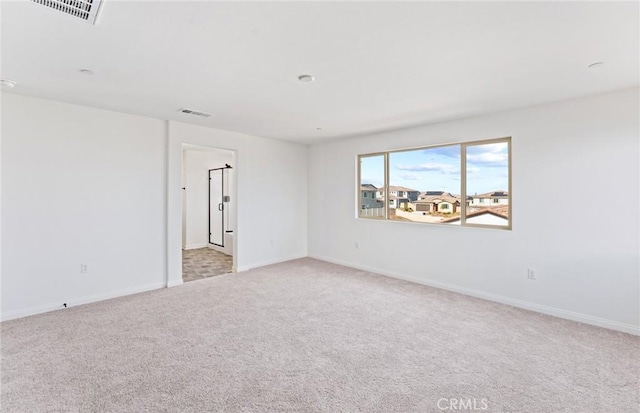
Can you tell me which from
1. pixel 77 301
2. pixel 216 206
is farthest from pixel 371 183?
pixel 77 301

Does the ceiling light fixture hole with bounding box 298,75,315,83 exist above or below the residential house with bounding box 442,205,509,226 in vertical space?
above

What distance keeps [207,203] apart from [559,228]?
7157mm

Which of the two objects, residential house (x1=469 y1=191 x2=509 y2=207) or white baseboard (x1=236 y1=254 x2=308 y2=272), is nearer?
residential house (x1=469 y1=191 x2=509 y2=207)

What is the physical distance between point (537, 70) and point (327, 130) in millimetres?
2936

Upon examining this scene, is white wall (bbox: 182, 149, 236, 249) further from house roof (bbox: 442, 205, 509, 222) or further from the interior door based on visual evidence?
house roof (bbox: 442, 205, 509, 222)

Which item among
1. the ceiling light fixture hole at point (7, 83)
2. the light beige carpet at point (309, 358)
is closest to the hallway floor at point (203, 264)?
the light beige carpet at point (309, 358)

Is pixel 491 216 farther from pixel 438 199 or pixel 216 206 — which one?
pixel 216 206

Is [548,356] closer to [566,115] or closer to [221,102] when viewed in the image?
[566,115]

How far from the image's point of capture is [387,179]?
5137 millimetres

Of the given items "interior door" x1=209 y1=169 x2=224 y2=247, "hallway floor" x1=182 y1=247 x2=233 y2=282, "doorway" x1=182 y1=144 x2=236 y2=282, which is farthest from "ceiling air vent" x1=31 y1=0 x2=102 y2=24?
"interior door" x1=209 y1=169 x2=224 y2=247

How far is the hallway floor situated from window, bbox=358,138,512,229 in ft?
9.35

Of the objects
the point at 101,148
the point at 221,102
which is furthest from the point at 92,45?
the point at 101,148

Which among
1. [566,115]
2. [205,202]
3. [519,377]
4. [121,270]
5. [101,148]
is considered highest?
[566,115]

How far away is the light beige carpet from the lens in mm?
1934
